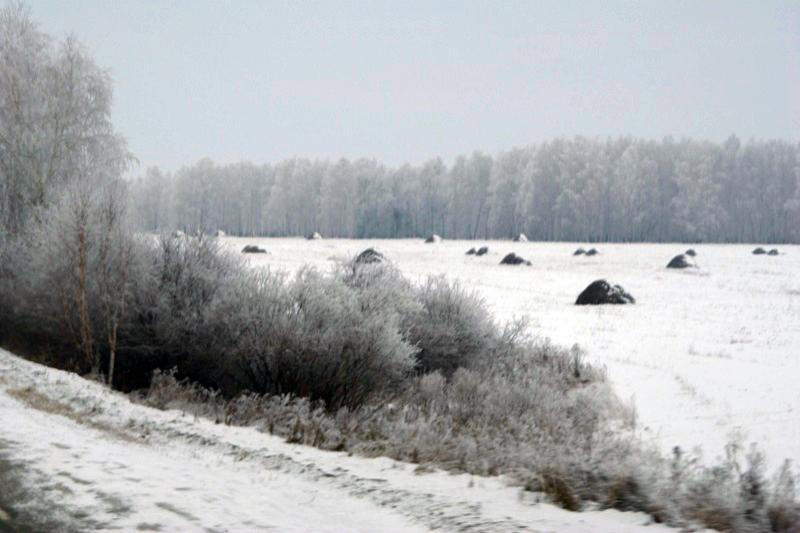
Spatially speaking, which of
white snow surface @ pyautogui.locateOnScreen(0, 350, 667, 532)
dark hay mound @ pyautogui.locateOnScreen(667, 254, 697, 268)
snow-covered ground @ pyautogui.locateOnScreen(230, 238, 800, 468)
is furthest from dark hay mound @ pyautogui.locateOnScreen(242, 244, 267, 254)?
white snow surface @ pyautogui.locateOnScreen(0, 350, 667, 532)

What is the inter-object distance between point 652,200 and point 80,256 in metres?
87.7

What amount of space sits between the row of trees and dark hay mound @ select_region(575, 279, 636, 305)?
187ft

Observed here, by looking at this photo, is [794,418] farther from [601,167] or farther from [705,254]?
[601,167]

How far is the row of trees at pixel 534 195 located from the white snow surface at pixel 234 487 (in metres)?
73.0

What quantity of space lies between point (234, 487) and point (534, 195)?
9512cm

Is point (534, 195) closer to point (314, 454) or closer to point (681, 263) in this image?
point (681, 263)

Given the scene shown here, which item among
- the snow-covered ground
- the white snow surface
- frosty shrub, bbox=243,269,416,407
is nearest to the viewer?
the white snow surface

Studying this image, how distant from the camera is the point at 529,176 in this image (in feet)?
325

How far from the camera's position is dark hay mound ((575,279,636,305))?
3234 centimetres

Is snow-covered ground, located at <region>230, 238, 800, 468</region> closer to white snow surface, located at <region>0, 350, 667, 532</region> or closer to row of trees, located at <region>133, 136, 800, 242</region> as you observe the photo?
white snow surface, located at <region>0, 350, 667, 532</region>

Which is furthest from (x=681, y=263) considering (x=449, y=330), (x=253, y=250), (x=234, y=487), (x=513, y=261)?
(x=234, y=487)

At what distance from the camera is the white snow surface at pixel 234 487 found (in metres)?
5.39

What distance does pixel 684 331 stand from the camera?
80.0 feet

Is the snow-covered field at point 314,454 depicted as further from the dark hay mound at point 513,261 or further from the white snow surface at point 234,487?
the dark hay mound at point 513,261
